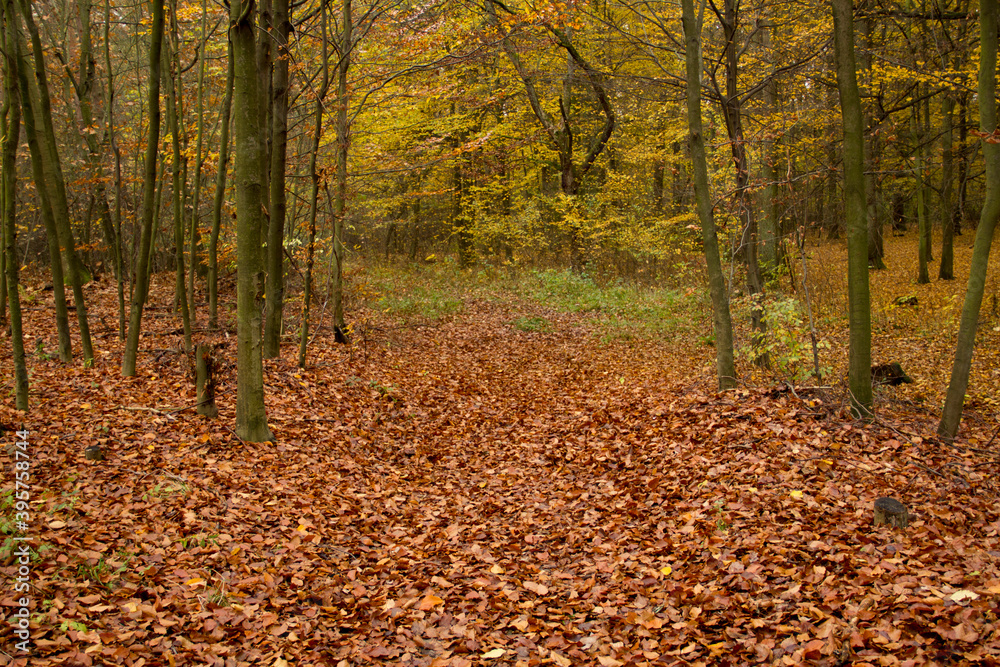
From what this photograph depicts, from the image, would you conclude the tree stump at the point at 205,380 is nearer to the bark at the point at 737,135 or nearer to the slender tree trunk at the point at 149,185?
the slender tree trunk at the point at 149,185

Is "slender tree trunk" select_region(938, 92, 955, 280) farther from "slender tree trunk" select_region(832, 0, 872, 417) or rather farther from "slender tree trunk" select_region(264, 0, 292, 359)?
"slender tree trunk" select_region(264, 0, 292, 359)

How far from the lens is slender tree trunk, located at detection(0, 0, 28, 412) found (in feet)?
19.1

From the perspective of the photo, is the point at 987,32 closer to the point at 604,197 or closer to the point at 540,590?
the point at 540,590

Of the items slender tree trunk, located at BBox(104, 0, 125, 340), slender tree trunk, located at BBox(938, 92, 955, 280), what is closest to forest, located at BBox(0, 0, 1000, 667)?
slender tree trunk, located at BBox(104, 0, 125, 340)

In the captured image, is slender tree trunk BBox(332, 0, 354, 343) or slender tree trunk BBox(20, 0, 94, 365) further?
slender tree trunk BBox(332, 0, 354, 343)

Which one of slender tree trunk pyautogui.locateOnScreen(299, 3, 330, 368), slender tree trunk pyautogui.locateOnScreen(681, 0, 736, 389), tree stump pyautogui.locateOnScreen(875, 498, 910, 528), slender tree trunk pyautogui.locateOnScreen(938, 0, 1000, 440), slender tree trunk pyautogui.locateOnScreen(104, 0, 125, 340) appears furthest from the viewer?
slender tree trunk pyautogui.locateOnScreen(104, 0, 125, 340)

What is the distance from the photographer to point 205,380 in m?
7.02

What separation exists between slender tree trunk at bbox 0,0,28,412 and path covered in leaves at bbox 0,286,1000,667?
53 centimetres

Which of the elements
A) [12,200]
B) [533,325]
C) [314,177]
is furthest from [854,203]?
[533,325]

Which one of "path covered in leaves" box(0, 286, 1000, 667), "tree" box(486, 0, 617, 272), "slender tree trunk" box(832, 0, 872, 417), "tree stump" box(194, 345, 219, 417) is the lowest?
"path covered in leaves" box(0, 286, 1000, 667)

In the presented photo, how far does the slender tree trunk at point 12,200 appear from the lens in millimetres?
5824

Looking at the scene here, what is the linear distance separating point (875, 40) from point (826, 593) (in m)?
11.9

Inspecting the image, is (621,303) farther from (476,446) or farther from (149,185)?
(149,185)

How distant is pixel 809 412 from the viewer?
22.3 ft
